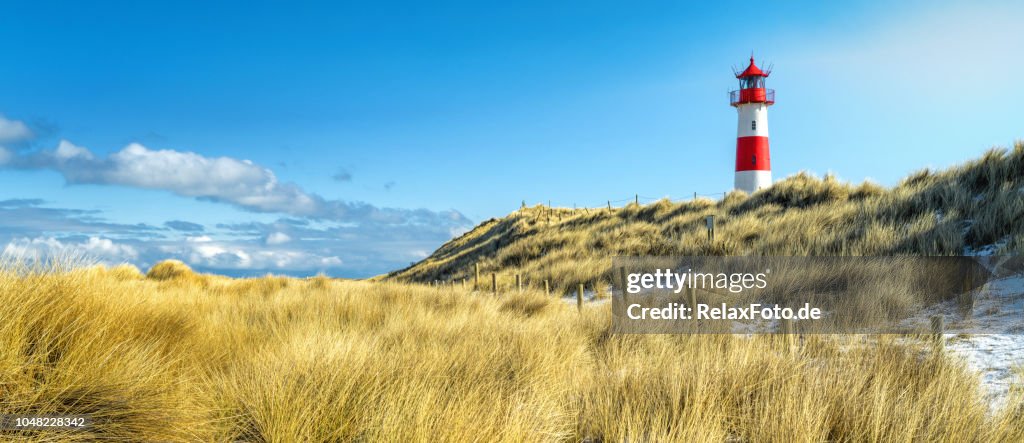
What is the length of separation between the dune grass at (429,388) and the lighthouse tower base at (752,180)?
2513 centimetres

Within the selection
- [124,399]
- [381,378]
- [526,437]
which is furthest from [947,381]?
[124,399]

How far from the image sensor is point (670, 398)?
3912 mm

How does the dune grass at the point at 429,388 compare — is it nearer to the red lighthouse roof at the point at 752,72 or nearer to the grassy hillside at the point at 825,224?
the grassy hillside at the point at 825,224

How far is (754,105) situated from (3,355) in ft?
105

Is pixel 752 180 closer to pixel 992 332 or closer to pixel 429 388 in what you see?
pixel 992 332

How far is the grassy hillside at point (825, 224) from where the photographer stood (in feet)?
37.1

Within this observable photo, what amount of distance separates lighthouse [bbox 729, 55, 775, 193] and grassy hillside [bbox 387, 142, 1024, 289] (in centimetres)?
709

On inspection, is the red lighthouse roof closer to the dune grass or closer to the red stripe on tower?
the red stripe on tower

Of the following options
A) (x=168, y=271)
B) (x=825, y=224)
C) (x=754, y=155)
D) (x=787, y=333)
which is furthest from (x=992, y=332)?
(x=754, y=155)

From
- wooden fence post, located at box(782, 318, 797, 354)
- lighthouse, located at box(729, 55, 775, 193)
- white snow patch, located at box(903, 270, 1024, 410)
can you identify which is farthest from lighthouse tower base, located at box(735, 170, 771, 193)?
wooden fence post, located at box(782, 318, 797, 354)

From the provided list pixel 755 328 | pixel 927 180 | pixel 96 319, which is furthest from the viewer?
pixel 927 180

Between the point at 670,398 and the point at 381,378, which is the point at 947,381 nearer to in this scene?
the point at 670,398

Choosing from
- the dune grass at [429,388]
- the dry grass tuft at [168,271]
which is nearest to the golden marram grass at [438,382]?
the dune grass at [429,388]

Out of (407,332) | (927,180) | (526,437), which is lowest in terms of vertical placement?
(526,437)
